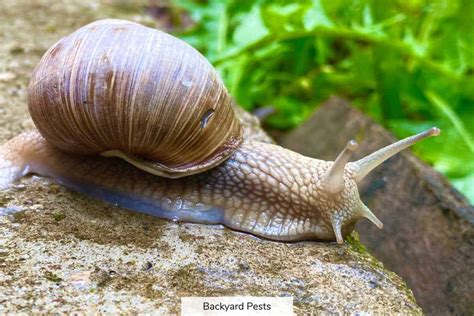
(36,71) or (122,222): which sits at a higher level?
(36,71)

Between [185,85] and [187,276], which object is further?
[185,85]

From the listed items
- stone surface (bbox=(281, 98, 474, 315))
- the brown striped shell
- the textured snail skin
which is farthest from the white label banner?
stone surface (bbox=(281, 98, 474, 315))

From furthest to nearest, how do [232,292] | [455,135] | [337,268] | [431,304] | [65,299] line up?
[455,135] < [431,304] < [337,268] < [232,292] < [65,299]

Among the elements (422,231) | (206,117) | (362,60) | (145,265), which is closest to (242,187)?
(206,117)

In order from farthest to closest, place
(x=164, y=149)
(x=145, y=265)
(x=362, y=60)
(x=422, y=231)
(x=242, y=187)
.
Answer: (x=362, y=60)
(x=422, y=231)
(x=242, y=187)
(x=164, y=149)
(x=145, y=265)

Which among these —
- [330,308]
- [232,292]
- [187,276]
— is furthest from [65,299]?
[330,308]

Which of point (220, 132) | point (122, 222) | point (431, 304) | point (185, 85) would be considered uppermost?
point (185, 85)

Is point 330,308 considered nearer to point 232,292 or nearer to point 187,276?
point 232,292

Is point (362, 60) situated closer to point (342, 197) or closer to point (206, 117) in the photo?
point (342, 197)
